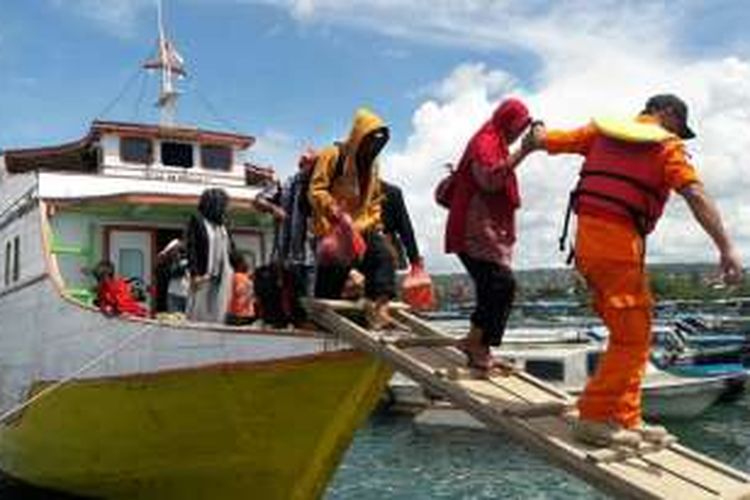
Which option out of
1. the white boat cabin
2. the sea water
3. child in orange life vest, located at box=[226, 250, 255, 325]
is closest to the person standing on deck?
child in orange life vest, located at box=[226, 250, 255, 325]

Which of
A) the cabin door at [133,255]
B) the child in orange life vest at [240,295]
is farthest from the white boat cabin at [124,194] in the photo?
the child in orange life vest at [240,295]

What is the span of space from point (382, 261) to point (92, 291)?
6833 millimetres

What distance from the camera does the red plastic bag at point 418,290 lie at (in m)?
10.2

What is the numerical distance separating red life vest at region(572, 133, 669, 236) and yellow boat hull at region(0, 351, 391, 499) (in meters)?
3.26

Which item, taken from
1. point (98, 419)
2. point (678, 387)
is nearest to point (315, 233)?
point (98, 419)

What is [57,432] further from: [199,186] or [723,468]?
[723,468]

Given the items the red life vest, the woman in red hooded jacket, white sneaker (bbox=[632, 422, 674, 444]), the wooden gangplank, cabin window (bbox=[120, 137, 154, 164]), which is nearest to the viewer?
A: the wooden gangplank

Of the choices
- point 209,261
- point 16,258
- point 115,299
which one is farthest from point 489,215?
point 16,258

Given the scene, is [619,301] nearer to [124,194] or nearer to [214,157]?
[124,194]

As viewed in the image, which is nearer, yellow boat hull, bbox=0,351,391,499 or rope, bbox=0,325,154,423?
yellow boat hull, bbox=0,351,391,499

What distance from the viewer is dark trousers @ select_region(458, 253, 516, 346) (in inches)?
338

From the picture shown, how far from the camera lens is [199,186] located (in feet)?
58.1

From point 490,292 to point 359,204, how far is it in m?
1.75

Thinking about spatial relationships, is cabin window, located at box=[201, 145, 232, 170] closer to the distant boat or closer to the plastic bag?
the distant boat
